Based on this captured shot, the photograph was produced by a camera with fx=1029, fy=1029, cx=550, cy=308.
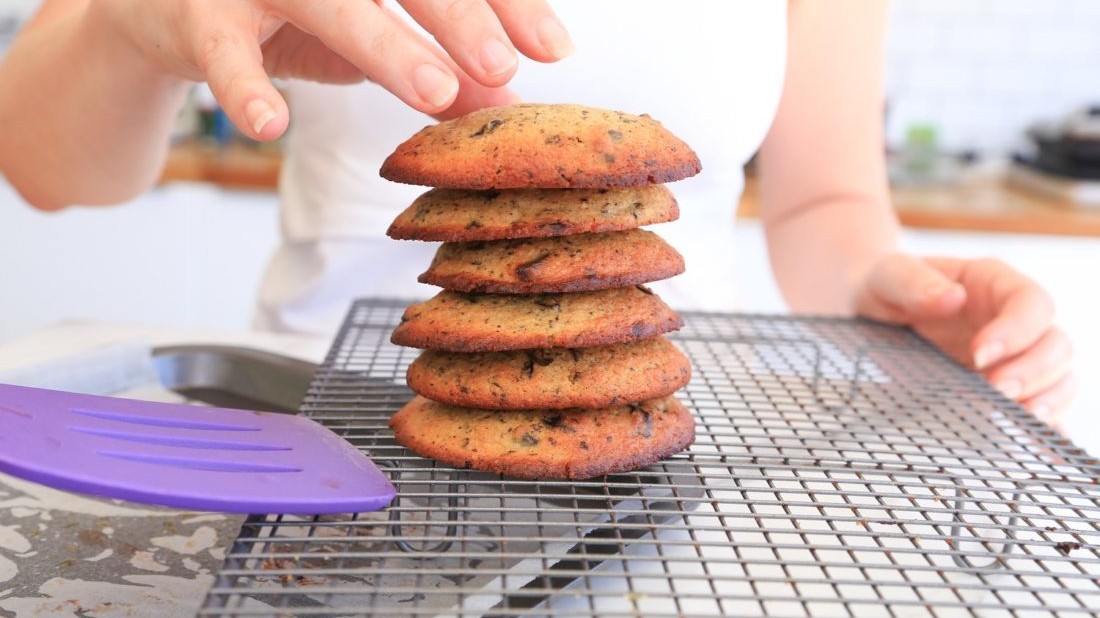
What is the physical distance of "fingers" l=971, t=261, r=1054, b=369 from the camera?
1312 mm

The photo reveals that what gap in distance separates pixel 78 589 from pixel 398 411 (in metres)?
0.31

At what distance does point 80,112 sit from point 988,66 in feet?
11.4

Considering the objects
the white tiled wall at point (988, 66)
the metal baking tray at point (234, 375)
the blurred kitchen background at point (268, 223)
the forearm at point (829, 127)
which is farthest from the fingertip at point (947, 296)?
the white tiled wall at point (988, 66)

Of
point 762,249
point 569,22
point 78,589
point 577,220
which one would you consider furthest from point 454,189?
point 762,249

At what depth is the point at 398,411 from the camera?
98 cm

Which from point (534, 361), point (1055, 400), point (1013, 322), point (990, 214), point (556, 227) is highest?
point (556, 227)

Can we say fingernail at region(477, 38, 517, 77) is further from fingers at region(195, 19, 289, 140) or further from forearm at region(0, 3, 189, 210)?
forearm at region(0, 3, 189, 210)

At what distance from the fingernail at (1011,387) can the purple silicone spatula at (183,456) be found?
2.87 ft

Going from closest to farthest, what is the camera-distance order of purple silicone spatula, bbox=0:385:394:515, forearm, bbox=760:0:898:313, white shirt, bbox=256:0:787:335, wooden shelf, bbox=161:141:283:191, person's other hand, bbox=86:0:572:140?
1. purple silicone spatula, bbox=0:385:394:515
2. person's other hand, bbox=86:0:572:140
3. white shirt, bbox=256:0:787:335
4. forearm, bbox=760:0:898:313
5. wooden shelf, bbox=161:141:283:191

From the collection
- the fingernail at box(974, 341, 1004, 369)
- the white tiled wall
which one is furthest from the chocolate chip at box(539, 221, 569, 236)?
the white tiled wall

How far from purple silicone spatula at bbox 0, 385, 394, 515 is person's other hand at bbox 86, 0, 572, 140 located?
0.23 meters

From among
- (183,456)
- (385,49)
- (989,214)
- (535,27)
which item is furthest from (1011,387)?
(989,214)

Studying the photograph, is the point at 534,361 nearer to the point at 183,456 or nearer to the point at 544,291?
the point at 544,291

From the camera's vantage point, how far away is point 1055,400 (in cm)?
137
